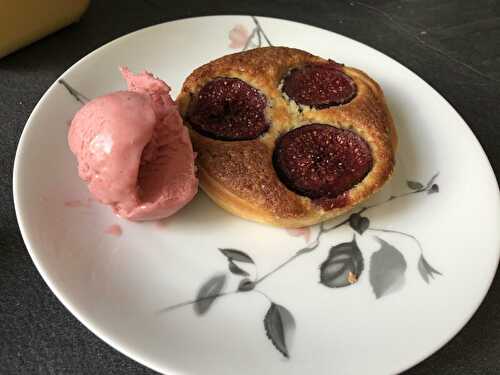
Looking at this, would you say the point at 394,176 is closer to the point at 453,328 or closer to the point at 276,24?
the point at 453,328

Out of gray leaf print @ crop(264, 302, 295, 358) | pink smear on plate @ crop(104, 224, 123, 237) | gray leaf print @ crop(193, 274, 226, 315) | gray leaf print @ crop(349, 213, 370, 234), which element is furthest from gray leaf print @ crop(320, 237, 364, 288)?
pink smear on plate @ crop(104, 224, 123, 237)

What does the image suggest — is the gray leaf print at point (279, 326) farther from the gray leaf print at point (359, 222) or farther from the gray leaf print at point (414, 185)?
the gray leaf print at point (414, 185)

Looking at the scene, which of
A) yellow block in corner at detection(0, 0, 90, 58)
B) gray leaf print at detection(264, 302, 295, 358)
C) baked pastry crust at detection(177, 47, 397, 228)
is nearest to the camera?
gray leaf print at detection(264, 302, 295, 358)

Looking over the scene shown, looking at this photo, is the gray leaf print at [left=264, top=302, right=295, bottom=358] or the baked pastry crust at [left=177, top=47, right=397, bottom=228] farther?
the baked pastry crust at [left=177, top=47, right=397, bottom=228]

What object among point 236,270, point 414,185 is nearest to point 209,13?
point 414,185

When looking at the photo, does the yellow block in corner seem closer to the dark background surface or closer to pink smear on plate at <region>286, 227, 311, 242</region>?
the dark background surface

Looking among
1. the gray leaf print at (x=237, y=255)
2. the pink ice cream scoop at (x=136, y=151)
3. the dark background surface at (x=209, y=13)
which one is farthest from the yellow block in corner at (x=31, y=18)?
the gray leaf print at (x=237, y=255)
